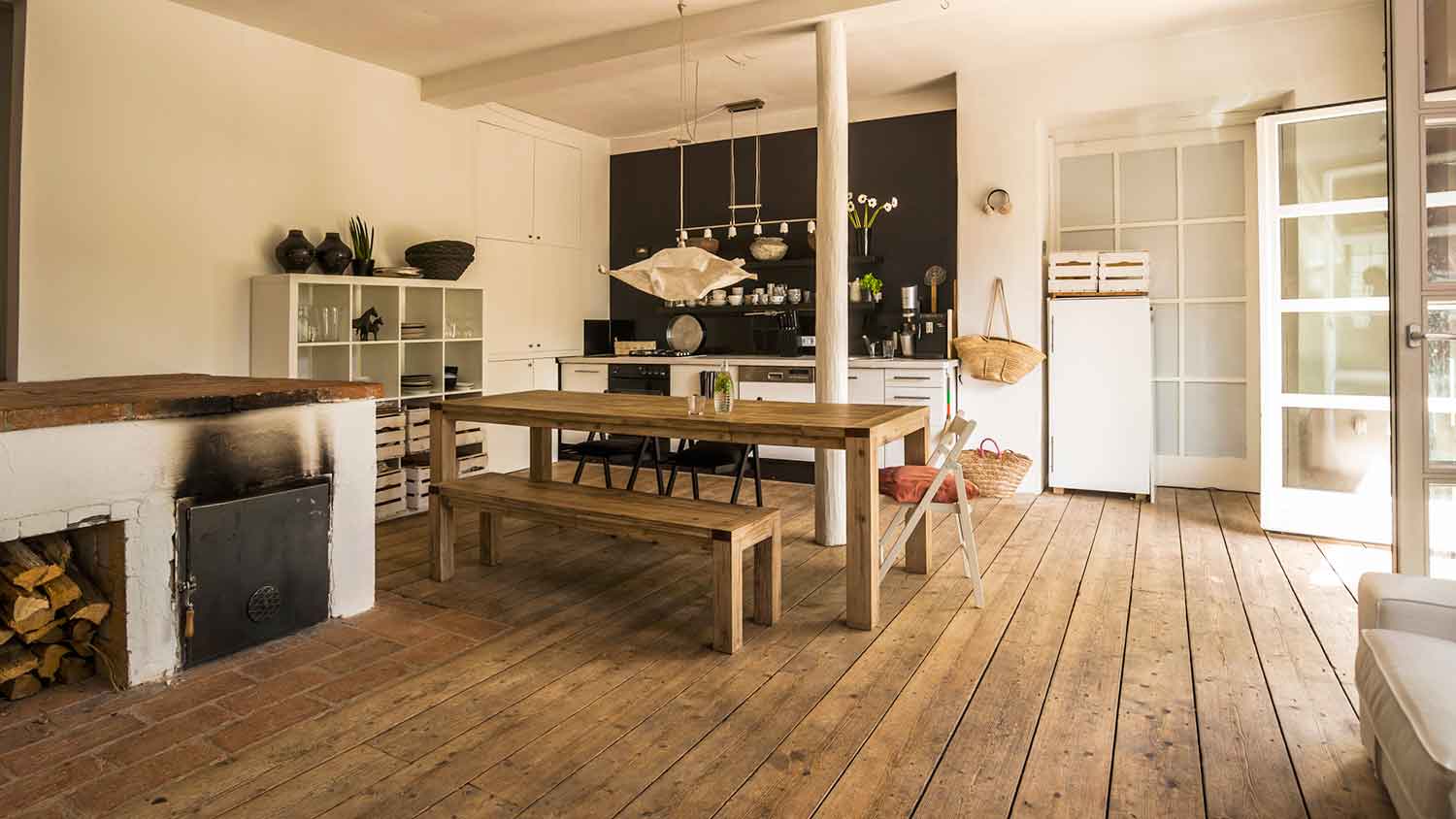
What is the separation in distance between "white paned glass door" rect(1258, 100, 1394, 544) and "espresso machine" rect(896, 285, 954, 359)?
230cm

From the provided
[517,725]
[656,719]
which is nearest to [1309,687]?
[656,719]

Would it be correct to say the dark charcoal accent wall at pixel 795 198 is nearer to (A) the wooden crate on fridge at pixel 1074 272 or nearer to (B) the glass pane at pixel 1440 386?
(A) the wooden crate on fridge at pixel 1074 272

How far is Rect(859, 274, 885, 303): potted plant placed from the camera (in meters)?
6.94

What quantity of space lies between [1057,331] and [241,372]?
5.55 metres

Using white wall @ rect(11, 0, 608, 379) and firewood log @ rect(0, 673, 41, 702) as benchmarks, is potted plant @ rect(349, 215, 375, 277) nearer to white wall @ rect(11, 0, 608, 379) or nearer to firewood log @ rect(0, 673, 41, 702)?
white wall @ rect(11, 0, 608, 379)

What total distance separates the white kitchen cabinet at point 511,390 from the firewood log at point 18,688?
13.4ft

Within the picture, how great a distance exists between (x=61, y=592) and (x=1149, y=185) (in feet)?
22.5

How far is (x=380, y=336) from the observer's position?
608 cm

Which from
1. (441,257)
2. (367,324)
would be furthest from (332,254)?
(441,257)

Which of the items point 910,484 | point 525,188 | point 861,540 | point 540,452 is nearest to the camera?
point 861,540

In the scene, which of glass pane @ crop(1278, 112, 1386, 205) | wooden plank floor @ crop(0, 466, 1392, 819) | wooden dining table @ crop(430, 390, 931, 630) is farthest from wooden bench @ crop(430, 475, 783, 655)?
glass pane @ crop(1278, 112, 1386, 205)

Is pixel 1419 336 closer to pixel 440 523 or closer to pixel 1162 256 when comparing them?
pixel 440 523

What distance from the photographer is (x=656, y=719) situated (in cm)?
269

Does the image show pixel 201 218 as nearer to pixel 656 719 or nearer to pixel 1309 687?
pixel 656 719
